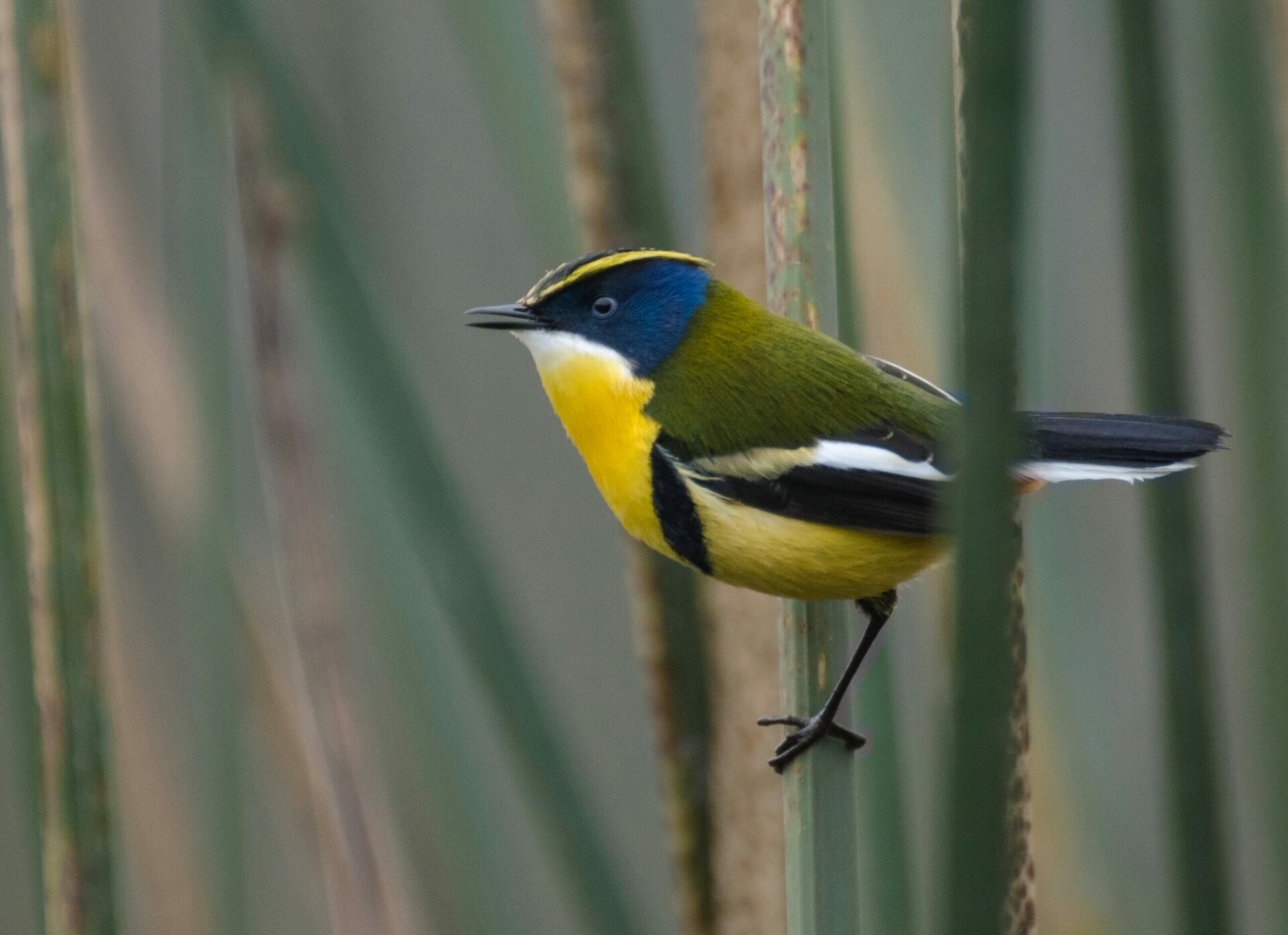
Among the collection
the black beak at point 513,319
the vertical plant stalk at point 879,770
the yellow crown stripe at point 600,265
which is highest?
the yellow crown stripe at point 600,265

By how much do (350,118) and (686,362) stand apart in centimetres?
93

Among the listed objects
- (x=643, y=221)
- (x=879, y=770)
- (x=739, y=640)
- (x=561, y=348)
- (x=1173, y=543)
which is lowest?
(x=879, y=770)

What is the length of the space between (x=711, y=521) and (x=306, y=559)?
0.55m

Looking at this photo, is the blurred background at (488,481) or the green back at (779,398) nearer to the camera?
the blurred background at (488,481)

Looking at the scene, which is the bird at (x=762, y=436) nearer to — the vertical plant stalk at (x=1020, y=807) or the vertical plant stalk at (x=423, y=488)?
the vertical plant stalk at (x=423, y=488)

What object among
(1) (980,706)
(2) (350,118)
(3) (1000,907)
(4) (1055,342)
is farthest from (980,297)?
(2) (350,118)

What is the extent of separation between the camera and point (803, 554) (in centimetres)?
175

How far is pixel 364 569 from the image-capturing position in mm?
2379

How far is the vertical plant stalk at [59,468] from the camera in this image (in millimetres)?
1454

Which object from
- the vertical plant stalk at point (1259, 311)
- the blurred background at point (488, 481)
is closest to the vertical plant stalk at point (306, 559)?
the blurred background at point (488, 481)

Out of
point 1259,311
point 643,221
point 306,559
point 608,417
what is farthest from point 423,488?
point 1259,311

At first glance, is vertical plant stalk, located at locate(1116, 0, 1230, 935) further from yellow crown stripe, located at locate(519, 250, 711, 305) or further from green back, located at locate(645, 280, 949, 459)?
yellow crown stripe, located at locate(519, 250, 711, 305)

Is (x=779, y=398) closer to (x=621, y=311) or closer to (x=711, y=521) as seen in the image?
(x=711, y=521)

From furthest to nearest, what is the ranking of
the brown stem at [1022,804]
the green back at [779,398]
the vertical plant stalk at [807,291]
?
1. the green back at [779,398]
2. the vertical plant stalk at [807,291]
3. the brown stem at [1022,804]
